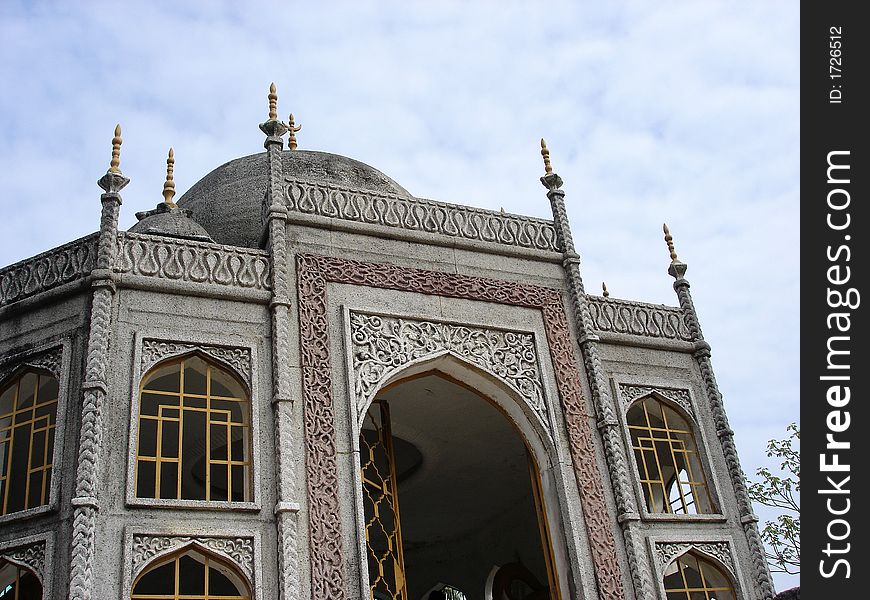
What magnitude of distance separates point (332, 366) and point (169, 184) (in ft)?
14.0

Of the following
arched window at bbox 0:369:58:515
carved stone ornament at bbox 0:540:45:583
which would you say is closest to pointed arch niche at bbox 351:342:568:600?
carved stone ornament at bbox 0:540:45:583

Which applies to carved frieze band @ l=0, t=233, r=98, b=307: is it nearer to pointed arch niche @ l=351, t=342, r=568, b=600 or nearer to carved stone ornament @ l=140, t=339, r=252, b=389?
carved stone ornament @ l=140, t=339, r=252, b=389

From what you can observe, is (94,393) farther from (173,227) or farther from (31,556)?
(173,227)

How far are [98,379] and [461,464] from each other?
237 inches

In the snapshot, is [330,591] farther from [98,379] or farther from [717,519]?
[717,519]

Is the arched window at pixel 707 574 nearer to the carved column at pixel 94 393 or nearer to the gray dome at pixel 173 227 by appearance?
the carved column at pixel 94 393

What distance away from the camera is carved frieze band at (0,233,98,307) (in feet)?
26.6

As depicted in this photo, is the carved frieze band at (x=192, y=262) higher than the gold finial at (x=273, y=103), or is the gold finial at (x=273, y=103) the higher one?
the gold finial at (x=273, y=103)

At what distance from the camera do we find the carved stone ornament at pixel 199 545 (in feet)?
22.8

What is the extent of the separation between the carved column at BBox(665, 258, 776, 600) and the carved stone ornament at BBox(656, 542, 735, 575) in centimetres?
28

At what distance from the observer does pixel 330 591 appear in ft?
23.9

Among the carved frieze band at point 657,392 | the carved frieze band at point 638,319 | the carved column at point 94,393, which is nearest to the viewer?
the carved column at point 94,393

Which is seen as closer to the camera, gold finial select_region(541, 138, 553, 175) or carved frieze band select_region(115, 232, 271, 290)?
carved frieze band select_region(115, 232, 271, 290)

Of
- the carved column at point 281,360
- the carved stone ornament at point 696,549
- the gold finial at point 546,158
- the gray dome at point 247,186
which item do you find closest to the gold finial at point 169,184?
the gray dome at point 247,186
